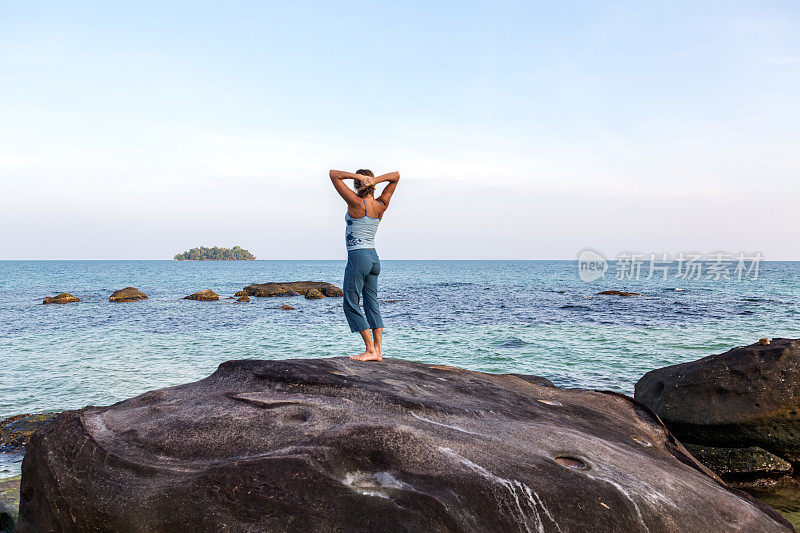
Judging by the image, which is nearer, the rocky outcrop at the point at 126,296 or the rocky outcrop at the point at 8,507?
the rocky outcrop at the point at 8,507

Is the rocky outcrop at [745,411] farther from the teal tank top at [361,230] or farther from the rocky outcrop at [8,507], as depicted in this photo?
the rocky outcrop at [8,507]

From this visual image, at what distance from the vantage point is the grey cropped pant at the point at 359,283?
7.52m

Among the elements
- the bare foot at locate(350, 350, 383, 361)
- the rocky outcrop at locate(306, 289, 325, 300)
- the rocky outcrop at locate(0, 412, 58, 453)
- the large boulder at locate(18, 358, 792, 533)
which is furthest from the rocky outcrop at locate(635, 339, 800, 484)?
→ the rocky outcrop at locate(306, 289, 325, 300)

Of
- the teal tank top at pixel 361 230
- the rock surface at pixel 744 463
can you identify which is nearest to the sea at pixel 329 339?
the rock surface at pixel 744 463

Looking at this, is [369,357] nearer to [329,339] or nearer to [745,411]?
[745,411]

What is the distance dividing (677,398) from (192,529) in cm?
733

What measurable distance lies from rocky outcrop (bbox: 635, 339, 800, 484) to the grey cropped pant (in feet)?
16.2

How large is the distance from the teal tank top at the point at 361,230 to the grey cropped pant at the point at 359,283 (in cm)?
Answer: 9

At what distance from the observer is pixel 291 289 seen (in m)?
51.6

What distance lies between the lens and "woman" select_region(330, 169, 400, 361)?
23.9ft

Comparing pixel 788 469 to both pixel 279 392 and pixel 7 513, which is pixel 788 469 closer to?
pixel 279 392

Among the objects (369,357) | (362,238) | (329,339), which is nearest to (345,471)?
(369,357)

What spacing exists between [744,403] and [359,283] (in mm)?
5969

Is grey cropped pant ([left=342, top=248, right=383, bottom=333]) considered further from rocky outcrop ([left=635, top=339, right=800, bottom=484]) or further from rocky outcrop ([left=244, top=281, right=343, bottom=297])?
rocky outcrop ([left=244, top=281, right=343, bottom=297])
